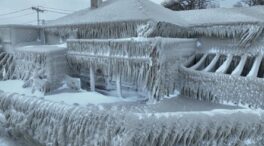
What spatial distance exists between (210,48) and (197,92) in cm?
313

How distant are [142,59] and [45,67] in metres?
5.13

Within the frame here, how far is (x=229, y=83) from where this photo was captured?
845cm

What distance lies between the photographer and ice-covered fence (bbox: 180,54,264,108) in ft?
25.9

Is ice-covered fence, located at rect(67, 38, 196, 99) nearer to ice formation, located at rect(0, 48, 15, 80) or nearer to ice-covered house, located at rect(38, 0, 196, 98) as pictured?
ice-covered house, located at rect(38, 0, 196, 98)

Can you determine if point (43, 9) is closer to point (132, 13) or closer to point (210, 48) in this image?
point (132, 13)

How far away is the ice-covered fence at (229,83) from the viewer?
790cm

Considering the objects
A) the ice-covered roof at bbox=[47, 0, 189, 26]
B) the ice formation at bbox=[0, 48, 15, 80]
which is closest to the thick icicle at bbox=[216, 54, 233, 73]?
the ice-covered roof at bbox=[47, 0, 189, 26]

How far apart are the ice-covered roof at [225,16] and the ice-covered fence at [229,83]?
1.68 metres

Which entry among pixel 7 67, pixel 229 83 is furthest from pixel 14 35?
pixel 229 83

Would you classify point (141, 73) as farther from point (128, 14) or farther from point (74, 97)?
point (74, 97)

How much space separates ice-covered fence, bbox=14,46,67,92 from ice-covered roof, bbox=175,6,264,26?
6.76 meters

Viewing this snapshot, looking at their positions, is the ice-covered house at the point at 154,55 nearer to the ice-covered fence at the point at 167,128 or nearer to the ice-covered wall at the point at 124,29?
the ice-covered wall at the point at 124,29

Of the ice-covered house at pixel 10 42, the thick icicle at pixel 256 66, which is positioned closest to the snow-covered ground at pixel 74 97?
the ice-covered house at pixel 10 42

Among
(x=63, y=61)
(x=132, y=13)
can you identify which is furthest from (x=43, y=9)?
(x=132, y=13)
